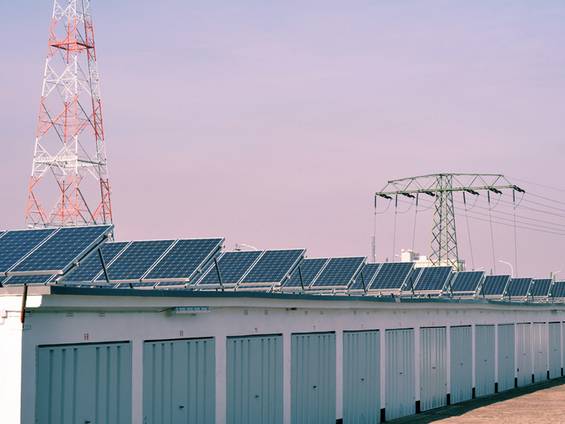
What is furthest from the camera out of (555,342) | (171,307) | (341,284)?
(555,342)

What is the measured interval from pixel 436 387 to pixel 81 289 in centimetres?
2447

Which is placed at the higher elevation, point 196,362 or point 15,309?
point 15,309

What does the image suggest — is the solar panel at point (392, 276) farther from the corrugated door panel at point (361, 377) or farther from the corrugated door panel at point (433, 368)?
the corrugated door panel at point (361, 377)

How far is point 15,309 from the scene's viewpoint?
19.3 meters

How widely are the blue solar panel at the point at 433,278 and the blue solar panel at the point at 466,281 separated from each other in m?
6.01

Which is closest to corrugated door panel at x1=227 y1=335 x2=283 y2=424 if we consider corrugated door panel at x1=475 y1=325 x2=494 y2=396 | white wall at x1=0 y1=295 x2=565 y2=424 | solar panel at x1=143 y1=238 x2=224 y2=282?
white wall at x1=0 y1=295 x2=565 y2=424

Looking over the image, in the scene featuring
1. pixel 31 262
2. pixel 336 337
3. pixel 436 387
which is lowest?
pixel 436 387

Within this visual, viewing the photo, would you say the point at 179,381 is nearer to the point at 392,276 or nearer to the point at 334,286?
the point at 334,286

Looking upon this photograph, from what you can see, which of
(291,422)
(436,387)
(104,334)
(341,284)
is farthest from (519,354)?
(104,334)

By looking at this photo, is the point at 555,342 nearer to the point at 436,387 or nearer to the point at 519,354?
the point at 519,354

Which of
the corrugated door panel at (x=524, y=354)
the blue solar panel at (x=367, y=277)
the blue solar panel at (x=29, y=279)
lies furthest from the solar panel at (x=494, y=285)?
the blue solar panel at (x=29, y=279)

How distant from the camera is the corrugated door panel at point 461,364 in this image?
43969 mm

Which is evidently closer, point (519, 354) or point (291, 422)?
point (291, 422)

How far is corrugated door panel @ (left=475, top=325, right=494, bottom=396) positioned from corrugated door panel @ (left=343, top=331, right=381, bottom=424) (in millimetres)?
12674
